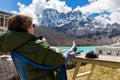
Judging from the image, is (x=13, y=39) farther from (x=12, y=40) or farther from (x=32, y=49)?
(x=32, y=49)

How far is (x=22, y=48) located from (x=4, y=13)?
32314 mm

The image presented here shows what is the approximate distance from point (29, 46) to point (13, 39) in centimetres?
17

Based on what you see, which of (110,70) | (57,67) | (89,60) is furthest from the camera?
(110,70)

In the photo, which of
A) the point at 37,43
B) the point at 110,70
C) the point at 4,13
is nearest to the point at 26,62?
the point at 37,43

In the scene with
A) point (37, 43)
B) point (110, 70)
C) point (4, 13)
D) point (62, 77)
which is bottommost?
point (110, 70)

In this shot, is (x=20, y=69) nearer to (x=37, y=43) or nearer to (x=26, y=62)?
(x=26, y=62)

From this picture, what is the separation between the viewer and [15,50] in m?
2.75

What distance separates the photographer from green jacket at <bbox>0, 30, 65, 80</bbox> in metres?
2.61

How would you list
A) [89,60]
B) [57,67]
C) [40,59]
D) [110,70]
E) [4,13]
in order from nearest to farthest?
[40,59] → [57,67] → [89,60] → [110,70] → [4,13]

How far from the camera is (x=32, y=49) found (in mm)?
2631

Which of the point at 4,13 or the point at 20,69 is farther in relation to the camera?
the point at 4,13

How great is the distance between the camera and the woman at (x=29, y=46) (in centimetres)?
262

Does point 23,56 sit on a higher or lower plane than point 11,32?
lower

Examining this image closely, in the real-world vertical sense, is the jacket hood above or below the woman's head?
below
